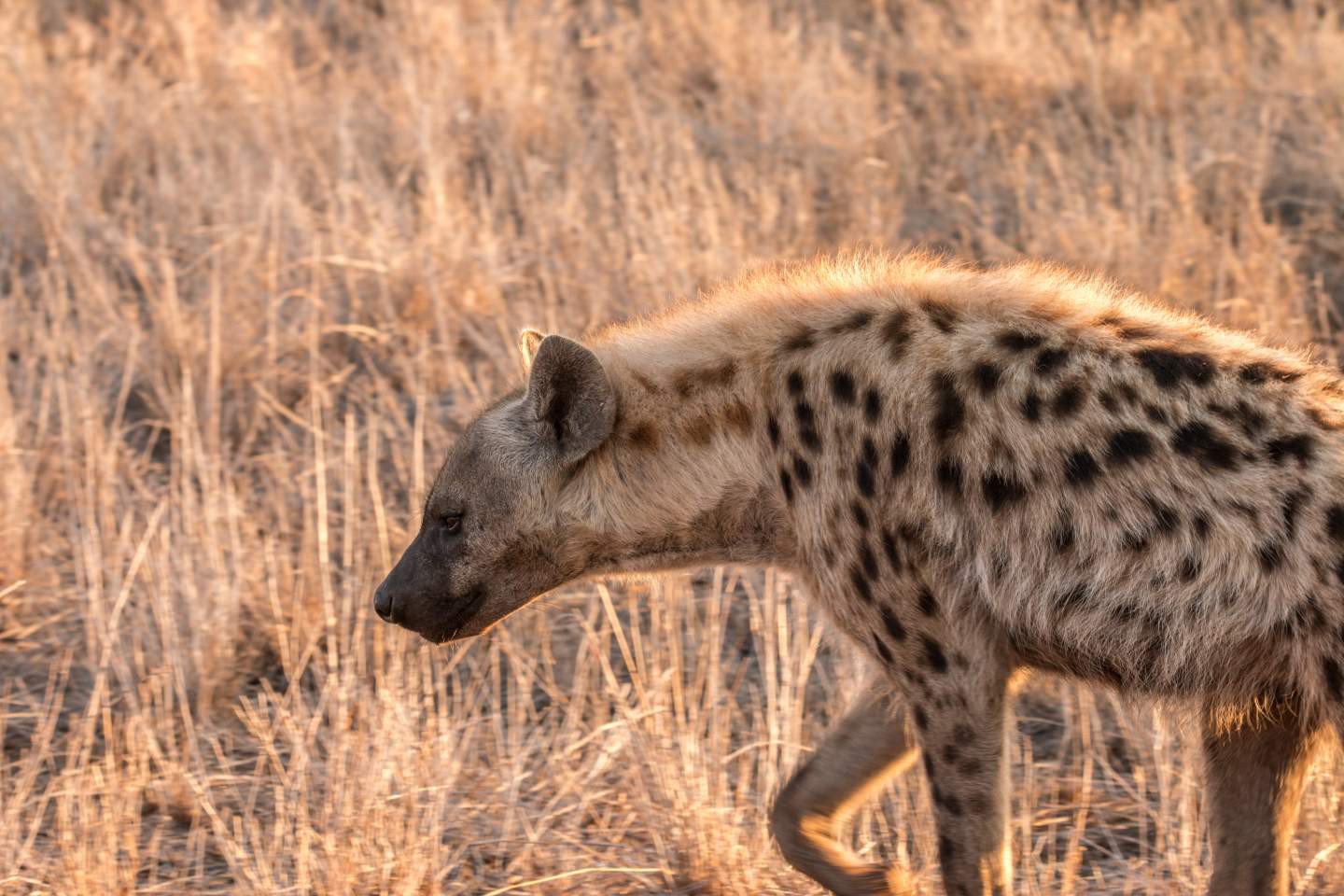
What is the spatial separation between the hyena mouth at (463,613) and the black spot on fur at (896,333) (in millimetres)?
875

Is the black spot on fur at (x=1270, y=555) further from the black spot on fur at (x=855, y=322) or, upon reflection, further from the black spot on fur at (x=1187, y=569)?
the black spot on fur at (x=855, y=322)

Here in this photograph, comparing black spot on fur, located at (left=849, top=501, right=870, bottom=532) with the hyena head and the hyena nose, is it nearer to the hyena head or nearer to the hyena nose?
the hyena head

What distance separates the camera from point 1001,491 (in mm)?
2875

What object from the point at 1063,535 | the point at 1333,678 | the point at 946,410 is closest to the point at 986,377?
the point at 946,410

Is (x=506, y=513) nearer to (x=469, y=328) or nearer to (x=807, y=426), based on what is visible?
(x=807, y=426)

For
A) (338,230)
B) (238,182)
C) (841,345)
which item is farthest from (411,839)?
(238,182)

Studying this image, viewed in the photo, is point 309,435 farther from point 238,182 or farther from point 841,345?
point 841,345

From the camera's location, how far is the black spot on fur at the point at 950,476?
290 cm

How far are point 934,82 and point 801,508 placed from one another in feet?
15.4

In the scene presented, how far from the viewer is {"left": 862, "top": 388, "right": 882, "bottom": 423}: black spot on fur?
2.99 m

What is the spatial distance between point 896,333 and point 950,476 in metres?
0.29

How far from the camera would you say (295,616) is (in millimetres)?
4359

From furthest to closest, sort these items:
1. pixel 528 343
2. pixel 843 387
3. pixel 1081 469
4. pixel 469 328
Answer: pixel 469 328 → pixel 528 343 → pixel 843 387 → pixel 1081 469

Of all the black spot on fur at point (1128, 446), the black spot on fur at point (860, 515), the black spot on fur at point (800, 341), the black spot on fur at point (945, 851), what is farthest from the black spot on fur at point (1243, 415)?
the black spot on fur at point (945, 851)
